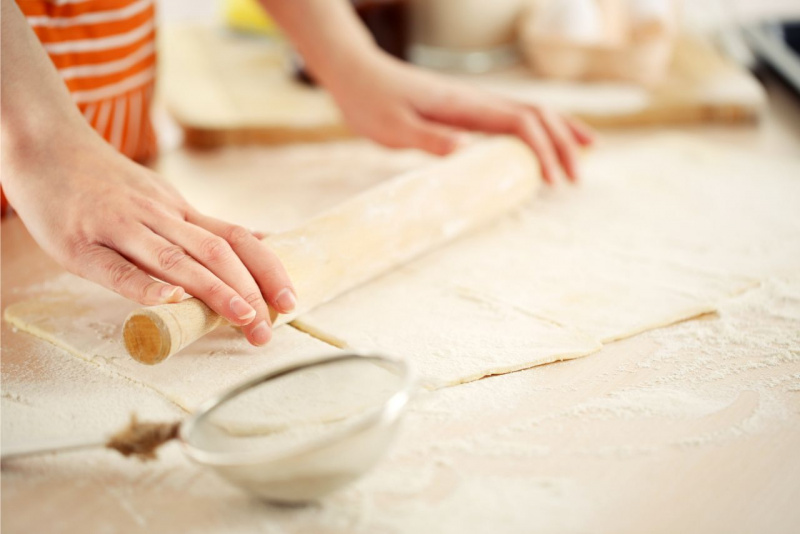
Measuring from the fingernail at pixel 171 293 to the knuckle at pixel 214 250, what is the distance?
5 cm

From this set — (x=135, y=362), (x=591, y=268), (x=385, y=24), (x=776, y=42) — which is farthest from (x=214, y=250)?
(x=776, y=42)

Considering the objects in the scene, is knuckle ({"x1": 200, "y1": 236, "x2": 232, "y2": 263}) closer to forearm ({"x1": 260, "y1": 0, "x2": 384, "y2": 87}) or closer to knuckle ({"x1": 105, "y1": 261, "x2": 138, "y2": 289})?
knuckle ({"x1": 105, "y1": 261, "x2": 138, "y2": 289})

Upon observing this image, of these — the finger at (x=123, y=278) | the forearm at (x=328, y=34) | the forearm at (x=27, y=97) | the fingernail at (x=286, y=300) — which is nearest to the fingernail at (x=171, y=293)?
the finger at (x=123, y=278)

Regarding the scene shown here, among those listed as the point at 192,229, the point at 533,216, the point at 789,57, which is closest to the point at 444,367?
the point at 192,229

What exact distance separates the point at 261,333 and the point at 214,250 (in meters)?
0.10

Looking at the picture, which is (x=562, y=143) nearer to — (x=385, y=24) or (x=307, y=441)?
(x=385, y=24)

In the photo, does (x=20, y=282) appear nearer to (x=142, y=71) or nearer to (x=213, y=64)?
(x=142, y=71)

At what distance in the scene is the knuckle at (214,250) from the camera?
33.3 inches

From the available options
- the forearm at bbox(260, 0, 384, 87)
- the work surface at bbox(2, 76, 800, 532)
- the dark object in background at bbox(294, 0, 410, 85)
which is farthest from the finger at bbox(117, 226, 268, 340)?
the dark object in background at bbox(294, 0, 410, 85)

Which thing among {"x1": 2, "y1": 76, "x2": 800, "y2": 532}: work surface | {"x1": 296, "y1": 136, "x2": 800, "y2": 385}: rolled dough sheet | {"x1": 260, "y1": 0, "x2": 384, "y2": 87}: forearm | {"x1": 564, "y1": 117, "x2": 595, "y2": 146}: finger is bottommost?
{"x1": 296, "y1": 136, "x2": 800, "y2": 385}: rolled dough sheet

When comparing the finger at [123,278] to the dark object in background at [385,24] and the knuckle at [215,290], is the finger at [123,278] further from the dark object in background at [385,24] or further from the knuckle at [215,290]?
the dark object in background at [385,24]

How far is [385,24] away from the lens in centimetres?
185

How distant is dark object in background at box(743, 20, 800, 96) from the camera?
6.20 ft

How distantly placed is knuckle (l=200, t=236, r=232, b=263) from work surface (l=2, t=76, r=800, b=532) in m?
0.15
